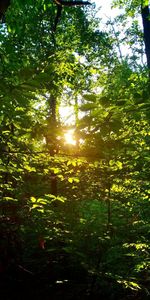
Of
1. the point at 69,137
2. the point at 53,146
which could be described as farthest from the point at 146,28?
the point at 69,137

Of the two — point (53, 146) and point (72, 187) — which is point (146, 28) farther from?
point (53, 146)

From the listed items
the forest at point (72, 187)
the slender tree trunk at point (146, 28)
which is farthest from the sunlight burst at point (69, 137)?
the slender tree trunk at point (146, 28)

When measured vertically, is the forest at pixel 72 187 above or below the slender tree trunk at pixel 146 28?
below

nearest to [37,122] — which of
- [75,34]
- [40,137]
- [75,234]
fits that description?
[40,137]

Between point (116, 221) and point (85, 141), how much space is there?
4905 millimetres

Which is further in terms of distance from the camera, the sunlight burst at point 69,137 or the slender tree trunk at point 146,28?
the slender tree trunk at point 146,28

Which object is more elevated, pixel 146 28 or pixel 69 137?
pixel 146 28

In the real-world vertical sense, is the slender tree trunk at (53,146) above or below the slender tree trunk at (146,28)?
below

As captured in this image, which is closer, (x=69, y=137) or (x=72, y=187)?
(x=69, y=137)

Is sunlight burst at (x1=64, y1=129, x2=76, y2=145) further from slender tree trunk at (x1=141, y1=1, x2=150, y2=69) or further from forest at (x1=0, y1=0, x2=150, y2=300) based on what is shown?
slender tree trunk at (x1=141, y1=1, x2=150, y2=69)

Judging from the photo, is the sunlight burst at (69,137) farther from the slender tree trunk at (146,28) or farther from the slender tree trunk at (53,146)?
the slender tree trunk at (146,28)

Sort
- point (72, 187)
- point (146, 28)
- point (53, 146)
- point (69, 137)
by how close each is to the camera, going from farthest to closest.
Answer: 1. point (146, 28)
2. point (72, 187)
3. point (53, 146)
4. point (69, 137)

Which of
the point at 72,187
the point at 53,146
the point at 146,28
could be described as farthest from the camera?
the point at 146,28

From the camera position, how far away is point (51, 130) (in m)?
2.96
